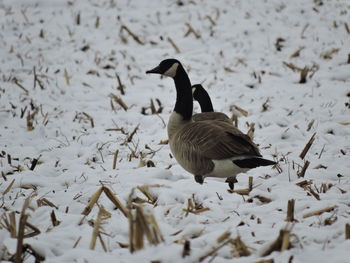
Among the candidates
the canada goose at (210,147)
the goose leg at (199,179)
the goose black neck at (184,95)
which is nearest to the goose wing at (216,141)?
the canada goose at (210,147)

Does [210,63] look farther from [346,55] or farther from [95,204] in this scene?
[95,204]

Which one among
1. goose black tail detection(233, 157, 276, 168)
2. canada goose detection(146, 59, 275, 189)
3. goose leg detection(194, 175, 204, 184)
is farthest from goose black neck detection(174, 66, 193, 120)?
goose black tail detection(233, 157, 276, 168)

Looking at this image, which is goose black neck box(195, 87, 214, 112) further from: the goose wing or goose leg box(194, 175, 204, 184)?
goose leg box(194, 175, 204, 184)

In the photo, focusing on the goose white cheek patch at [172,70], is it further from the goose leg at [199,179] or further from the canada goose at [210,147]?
the goose leg at [199,179]

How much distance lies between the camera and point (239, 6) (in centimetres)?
1099

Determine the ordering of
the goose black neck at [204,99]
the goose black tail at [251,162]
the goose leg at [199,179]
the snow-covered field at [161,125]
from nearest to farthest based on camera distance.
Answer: the snow-covered field at [161,125], the goose black tail at [251,162], the goose leg at [199,179], the goose black neck at [204,99]

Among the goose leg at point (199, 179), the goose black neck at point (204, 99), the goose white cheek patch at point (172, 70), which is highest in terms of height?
the goose white cheek patch at point (172, 70)

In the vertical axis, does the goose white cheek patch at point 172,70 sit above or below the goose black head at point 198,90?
above

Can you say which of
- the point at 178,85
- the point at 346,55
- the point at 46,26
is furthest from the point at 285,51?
the point at 46,26

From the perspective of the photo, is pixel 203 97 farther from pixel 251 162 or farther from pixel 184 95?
pixel 251 162

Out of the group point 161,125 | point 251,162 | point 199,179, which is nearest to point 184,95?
point 199,179

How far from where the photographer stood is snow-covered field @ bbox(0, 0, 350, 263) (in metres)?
2.50

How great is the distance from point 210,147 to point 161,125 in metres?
2.25

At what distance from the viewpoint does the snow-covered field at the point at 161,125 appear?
2496 mm
